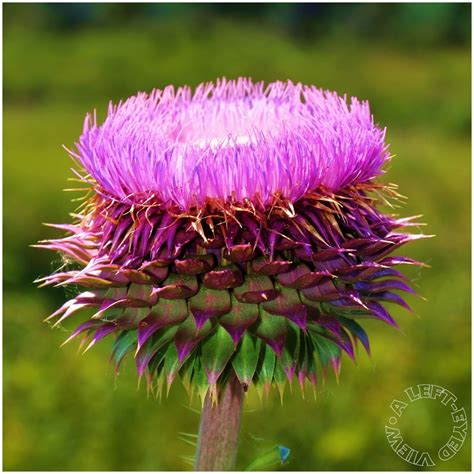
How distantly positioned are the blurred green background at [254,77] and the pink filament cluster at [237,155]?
22.3 inches

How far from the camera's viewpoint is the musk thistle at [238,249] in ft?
4.48

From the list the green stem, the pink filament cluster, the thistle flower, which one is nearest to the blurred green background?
the green stem

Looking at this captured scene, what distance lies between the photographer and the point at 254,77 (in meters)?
8.34

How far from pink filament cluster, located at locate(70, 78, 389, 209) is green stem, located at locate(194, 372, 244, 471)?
0.41 metres

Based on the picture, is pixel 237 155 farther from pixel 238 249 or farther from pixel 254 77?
pixel 254 77

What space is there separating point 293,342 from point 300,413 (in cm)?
177

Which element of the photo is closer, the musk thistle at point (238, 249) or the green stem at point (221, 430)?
the musk thistle at point (238, 249)

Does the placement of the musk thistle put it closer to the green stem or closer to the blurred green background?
the green stem

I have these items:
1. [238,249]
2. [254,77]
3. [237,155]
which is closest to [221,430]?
[238,249]

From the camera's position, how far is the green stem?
1515 mm

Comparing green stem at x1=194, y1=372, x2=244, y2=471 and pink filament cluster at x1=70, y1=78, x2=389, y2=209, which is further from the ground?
pink filament cluster at x1=70, y1=78, x2=389, y2=209

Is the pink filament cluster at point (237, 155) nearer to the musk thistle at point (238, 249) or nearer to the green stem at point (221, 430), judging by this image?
the musk thistle at point (238, 249)

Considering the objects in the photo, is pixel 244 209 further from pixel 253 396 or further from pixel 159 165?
pixel 253 396

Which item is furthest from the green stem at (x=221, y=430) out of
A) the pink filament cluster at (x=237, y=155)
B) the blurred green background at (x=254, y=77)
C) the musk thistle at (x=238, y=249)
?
the pink filament cluster at (x=237, y=155)
